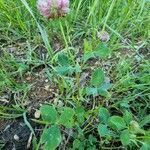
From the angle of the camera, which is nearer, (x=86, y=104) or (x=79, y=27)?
(x=86, y=104)

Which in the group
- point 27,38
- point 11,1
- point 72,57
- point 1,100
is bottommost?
→ point 1,100

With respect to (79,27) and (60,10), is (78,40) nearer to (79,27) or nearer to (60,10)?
(79,27)

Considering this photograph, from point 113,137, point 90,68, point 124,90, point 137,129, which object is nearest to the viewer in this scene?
point 137,129

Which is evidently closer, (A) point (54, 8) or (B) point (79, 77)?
(A) point (54, 8)

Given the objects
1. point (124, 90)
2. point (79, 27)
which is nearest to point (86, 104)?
point (124, 90)

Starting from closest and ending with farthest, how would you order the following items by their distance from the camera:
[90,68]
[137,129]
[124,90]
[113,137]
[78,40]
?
[137,129] → [113,137] → [124,90] → [90,68] → [78,40]

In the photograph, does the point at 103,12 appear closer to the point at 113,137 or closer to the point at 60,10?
the point at 60,10

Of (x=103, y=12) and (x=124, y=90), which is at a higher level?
(x=103, y=12)
